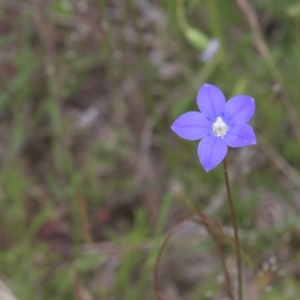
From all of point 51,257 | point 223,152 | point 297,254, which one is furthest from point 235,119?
point 51,257

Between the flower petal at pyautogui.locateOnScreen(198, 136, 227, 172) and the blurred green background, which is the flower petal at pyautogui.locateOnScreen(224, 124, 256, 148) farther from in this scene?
the blurred green background

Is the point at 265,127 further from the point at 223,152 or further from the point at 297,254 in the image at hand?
the point at 223,152

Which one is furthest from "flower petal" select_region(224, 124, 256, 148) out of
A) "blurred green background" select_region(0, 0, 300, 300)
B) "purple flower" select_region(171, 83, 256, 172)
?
"blurred green background" select_region(0, 0, 300, 300)

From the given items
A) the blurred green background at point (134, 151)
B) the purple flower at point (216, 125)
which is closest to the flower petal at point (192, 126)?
the purple flower at point (216, 125)

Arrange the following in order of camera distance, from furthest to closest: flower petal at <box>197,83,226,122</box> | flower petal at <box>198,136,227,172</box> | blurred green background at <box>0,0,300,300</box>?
blurred green background at <box>0,0,300,300</box>
flower petal at <box>197,83,226,122</box>
flower petal at <box>198,136,227,172</box>

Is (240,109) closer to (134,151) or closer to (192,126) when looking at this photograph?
(192,126)

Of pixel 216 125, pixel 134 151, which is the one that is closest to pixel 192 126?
pixel 216 125
